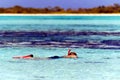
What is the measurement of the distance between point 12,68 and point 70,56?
357 centimetres

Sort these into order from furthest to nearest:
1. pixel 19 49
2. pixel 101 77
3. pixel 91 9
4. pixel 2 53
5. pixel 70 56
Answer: pixel 91 9 < pixel 19 49 < pixel 2 53 < pixel 70 56 < pixel 101 77

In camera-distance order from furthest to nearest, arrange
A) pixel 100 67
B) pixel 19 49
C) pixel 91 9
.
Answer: pixel 91 9, pixel 19 49, pixel 100 67

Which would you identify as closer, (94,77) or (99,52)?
(94,77)

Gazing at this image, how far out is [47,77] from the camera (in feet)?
47.4

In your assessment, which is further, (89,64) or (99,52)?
(99,52)

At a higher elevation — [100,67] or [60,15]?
[100,67]

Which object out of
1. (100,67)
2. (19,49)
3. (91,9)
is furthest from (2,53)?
(91,9)

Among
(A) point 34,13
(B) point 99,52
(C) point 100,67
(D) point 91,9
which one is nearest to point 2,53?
(B) point 99,52

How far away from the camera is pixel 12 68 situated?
16203mm

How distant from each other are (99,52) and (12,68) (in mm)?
5878

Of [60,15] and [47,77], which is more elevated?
[47,77]

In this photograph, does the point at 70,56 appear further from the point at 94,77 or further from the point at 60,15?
the point at 60,15

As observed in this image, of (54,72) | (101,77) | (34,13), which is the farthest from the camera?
(34,13)

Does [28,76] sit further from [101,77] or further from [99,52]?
[99,52]
